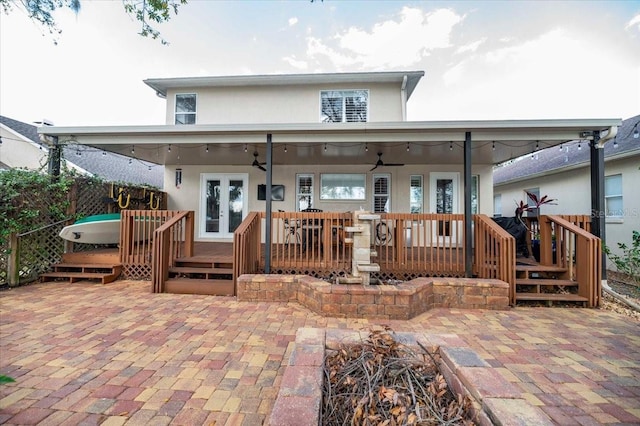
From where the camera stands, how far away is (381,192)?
806cm

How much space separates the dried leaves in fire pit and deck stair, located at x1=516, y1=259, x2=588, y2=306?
3.41 metres

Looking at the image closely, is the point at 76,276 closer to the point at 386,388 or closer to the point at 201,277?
the point at 201,277

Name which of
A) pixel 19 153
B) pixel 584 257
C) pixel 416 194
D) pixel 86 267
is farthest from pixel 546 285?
pixel 19 153

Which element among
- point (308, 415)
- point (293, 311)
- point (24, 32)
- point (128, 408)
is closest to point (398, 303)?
point (293, 311)

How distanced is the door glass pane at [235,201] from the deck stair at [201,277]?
2.96 meters

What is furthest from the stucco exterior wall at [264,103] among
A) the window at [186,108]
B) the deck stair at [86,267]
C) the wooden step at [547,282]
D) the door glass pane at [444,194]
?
the wooden step at [547,282]

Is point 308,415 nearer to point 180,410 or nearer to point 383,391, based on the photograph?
point 383,391

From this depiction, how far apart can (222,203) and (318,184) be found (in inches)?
118

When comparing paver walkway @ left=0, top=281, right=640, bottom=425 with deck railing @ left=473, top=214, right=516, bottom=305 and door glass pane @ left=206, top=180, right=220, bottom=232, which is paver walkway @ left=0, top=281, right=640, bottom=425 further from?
door glass pane @ left=206, top=180, right=220, bottom=232

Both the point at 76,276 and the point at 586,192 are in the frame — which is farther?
the point at 586,192

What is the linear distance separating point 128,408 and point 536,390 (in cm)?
315

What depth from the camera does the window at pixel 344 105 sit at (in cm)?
834

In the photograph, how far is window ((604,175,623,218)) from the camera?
25.0 feet

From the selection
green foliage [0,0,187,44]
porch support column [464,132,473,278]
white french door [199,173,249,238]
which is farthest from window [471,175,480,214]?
green foliage [0,0,187,44]
